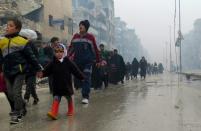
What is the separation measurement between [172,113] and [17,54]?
2.79 meters

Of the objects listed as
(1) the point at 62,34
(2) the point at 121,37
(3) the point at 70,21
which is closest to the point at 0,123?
(1) the point at 62,34

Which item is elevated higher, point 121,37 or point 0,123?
point 121,37

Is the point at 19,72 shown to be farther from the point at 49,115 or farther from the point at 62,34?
the point at 62,34

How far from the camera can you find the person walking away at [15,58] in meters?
7.04

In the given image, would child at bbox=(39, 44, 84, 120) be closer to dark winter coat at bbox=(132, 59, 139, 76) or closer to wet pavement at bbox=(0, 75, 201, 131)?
wet pavement at bbox=(0, 75, 201, 131)

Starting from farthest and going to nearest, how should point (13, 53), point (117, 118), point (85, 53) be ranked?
1. point (85, 53)
2. point (117, 118)
3. point (13, 53)

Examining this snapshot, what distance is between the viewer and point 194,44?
172875mm

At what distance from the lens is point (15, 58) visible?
7051 millimetres

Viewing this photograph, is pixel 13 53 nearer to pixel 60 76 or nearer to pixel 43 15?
pixel 60 76

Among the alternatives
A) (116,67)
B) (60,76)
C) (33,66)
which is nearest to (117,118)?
(60,76)

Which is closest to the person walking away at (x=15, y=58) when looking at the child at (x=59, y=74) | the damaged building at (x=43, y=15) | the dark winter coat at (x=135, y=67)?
the child at (x=59, y=74)

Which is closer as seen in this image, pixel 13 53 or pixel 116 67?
pixel 13 53

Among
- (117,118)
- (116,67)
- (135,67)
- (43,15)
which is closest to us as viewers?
(117,118)

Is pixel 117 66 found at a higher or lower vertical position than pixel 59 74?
higher
